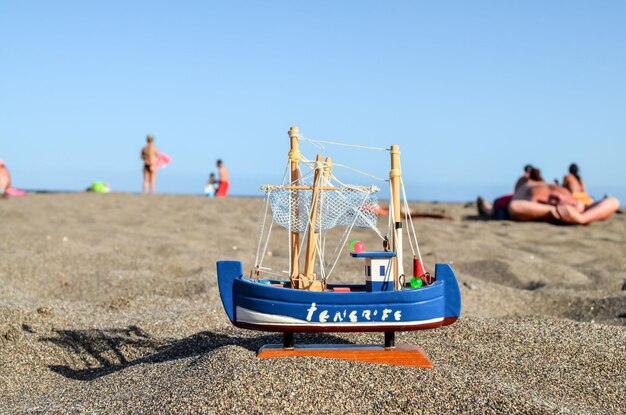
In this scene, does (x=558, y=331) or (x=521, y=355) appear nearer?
(x=521, y=355)

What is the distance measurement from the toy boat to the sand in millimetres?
261

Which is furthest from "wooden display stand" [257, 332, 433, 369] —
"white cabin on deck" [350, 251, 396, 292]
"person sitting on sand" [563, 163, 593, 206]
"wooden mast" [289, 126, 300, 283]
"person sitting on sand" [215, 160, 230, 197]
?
"person sitting on sand" [215, 160, 230, 197]

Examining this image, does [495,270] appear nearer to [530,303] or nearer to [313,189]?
[530,303]

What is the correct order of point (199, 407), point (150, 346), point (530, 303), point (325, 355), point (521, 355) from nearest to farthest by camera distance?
1. point (199, 407)
2. point (325, 355)
3. point (521, 355)
4. point (150, 346)
5. point (530, 303)

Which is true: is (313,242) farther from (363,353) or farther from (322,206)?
(363,353)

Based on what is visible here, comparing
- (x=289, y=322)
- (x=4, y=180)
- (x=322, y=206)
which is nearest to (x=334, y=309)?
(x=289, y=322)

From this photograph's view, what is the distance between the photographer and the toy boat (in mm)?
4348

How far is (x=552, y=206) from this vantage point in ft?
47.3

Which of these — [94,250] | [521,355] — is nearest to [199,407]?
[521,355]

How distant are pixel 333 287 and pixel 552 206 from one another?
415 inches

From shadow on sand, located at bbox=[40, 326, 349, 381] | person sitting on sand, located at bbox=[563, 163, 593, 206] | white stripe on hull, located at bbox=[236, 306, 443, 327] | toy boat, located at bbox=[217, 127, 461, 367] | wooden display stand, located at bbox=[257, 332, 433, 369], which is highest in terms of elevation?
person sitting on sand, located at bbox=[563, 163, 593, 206]

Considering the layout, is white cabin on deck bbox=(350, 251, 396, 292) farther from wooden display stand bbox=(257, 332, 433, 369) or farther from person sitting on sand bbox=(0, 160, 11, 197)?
person sitting on sand bbox=(0, 160, 11, 197)

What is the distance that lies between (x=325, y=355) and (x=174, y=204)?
11.4m

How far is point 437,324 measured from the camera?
4.52 meters
